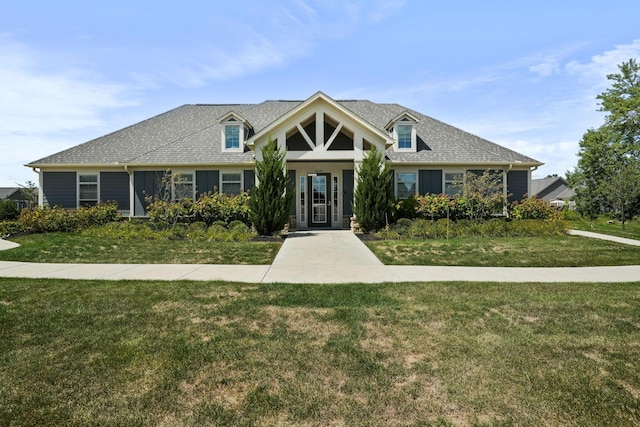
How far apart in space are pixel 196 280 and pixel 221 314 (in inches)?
91.7

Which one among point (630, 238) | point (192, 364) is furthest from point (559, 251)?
point (192, 364)

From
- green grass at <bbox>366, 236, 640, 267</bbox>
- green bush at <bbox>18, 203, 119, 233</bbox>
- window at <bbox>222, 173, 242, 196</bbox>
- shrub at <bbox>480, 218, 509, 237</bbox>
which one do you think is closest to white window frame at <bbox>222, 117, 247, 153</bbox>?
window at <bbox>222, 173, 242, 196</bbox>

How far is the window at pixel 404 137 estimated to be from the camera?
722 inches

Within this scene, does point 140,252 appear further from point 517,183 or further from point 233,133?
point 517,183

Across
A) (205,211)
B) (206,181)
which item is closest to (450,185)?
(205,211)

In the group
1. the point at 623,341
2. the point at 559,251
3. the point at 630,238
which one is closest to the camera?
the point at 623,341

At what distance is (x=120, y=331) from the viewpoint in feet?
14.3

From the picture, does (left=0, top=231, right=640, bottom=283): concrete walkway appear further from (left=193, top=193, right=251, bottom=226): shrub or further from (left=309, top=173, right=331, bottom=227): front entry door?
Result: (left=309, top=173, right=331, bottom=227): front entry door

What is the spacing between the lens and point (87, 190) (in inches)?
715

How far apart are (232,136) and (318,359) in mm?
16042

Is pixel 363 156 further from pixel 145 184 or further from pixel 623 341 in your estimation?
pixel 623 341

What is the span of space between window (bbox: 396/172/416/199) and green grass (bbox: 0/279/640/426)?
12097 millimetres

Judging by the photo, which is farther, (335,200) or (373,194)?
(335,200)

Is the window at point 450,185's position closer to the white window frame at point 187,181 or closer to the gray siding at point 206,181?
the gray siding at point 206,181
